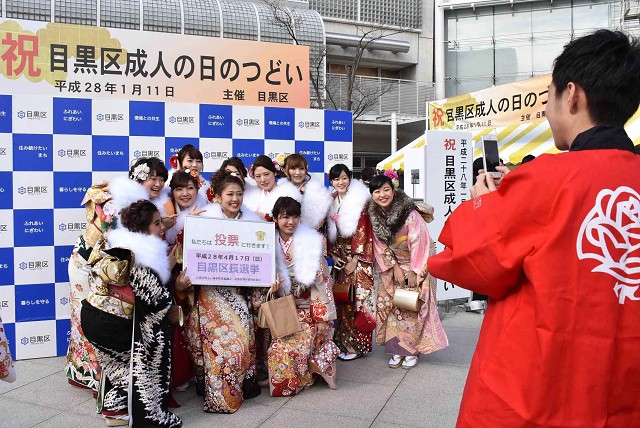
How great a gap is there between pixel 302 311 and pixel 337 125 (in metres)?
2.32

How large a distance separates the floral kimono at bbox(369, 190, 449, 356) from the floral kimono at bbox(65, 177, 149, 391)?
191 cm

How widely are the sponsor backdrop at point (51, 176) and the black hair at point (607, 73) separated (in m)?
4.13

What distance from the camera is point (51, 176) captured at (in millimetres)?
4520

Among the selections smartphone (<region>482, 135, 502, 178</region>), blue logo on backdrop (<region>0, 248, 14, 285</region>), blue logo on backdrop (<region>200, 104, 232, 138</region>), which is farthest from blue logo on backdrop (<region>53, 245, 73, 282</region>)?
smartphone (<region>482, 135, 502, 178</region>)

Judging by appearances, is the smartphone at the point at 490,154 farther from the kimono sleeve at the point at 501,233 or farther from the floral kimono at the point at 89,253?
the floral kimono at the point at 89,253

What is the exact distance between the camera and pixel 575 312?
1.21 metres

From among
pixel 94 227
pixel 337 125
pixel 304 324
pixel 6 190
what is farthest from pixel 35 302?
pixel 337 125

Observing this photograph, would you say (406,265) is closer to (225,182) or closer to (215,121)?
(225,182)

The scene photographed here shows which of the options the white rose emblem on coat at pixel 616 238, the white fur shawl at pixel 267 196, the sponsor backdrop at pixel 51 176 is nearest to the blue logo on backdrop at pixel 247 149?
the sponsor backdrop at pixel 51 176

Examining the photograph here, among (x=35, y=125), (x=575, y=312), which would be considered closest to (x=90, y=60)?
(x=35, y=125)

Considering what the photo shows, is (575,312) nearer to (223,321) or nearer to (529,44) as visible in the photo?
(223,321)

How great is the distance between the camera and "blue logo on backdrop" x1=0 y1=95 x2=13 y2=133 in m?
4.38

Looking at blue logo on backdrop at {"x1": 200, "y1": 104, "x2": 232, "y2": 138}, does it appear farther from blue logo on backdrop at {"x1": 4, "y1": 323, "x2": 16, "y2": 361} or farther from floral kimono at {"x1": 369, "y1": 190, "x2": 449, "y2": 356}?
blue logo on backdrop at {"x1": 4, "y1": 323, "x2": 16, "y2": 361}

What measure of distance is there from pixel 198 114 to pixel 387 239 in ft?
6.98
